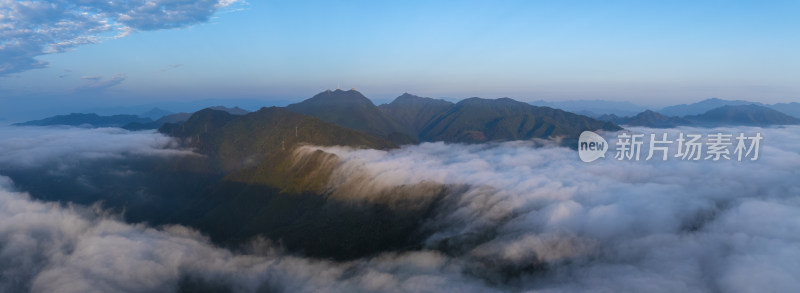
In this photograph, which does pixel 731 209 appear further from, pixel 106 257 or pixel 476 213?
pixel 106 257

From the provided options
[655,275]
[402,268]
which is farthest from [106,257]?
[655,275]

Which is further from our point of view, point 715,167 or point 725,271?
point 715,167

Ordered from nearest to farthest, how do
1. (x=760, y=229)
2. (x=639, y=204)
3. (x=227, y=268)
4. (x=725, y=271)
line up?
(x=725, y=271) < (x=760, y=229) < (x=639, y=204) < (x=227, y=268)

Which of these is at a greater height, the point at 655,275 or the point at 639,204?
the point at 639,204

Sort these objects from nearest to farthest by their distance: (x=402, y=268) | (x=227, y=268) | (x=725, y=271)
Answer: (x=725, y=271), (x=402, y=268), (x=227, y=268)

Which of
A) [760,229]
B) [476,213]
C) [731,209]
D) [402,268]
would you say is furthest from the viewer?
[476,213]

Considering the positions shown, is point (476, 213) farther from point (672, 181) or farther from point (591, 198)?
point (672, 181)

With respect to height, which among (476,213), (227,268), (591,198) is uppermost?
(591,198)

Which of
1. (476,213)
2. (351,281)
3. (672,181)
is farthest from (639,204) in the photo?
(351,281)

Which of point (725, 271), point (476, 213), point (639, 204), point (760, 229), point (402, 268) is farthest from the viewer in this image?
point (476, 213)

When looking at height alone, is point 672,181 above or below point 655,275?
above
